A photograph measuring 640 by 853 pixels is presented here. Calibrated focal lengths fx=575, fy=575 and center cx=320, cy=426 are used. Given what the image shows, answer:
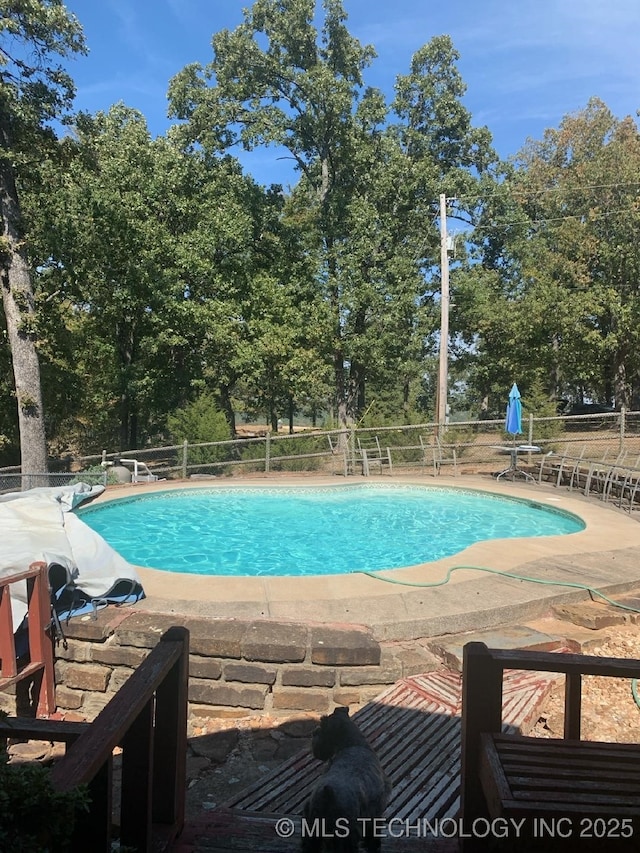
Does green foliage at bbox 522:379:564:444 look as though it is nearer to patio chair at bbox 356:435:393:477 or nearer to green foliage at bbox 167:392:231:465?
patio chair at bbox 356:435:393:477

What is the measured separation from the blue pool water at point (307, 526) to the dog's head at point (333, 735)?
17.8 feet

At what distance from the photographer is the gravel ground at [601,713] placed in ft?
11.4

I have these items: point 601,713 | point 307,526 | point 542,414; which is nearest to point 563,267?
point 542,414

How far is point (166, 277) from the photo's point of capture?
18719 mm

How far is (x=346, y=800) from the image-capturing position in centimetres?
200

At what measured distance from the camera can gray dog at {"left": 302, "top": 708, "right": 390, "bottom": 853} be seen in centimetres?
192

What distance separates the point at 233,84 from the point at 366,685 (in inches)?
935

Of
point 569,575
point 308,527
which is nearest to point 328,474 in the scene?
point 308,527

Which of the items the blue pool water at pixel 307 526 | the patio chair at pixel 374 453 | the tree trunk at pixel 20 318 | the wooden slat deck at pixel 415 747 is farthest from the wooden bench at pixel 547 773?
the tree trunk at pixel 20 318

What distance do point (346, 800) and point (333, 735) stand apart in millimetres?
593

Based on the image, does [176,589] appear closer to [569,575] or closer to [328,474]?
→ [569,575]

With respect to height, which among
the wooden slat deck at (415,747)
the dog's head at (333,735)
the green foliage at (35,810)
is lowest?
the wooden slat deck at (415,747)

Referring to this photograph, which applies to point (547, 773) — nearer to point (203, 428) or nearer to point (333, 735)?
point (333, 735)

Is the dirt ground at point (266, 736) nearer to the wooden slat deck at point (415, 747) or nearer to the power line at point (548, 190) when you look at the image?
the wooden slat deck at point (415, 747)
